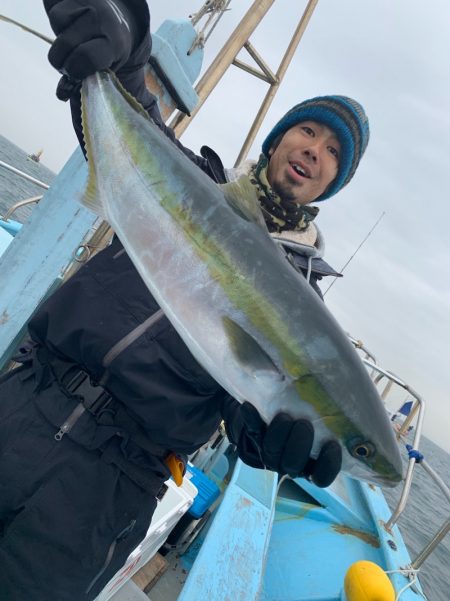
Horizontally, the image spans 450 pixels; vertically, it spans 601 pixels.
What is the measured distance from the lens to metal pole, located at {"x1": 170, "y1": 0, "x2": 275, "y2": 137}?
13.0ft

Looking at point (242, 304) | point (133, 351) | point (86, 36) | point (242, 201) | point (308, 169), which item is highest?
point (308, 169)

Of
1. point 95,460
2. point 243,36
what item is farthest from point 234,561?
point 243,36

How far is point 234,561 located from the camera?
133 inches

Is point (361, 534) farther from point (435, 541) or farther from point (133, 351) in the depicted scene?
point (133, 351)

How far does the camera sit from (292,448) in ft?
5.97

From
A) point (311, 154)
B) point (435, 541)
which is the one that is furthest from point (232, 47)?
point (435, 541)

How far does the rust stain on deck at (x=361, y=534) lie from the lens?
548 centimetres

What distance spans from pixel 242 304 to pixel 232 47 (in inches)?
131

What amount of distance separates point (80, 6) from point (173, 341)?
5.66ft

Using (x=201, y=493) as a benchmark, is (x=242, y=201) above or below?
above

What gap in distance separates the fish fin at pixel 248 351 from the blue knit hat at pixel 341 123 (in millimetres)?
1565

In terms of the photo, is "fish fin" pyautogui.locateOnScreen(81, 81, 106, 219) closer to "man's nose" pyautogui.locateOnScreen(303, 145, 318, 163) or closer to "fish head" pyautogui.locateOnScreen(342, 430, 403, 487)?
"man's nose" pyautogui.locateOnScreen(303, 145, 318, 163)

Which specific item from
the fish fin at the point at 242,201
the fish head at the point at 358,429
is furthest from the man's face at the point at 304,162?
the fish head at the point at 358,429

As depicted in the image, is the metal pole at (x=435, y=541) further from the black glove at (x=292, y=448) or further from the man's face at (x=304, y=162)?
the man's face at (x=304, y=162)
